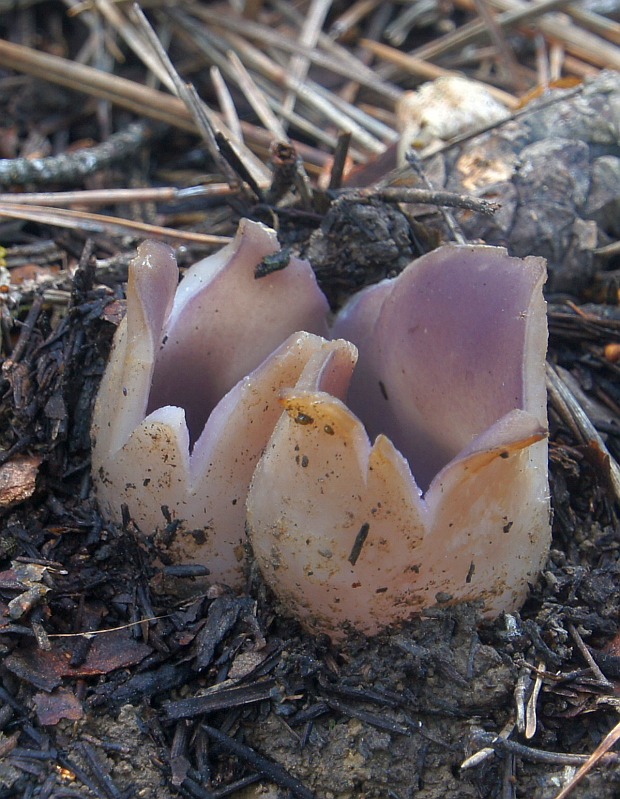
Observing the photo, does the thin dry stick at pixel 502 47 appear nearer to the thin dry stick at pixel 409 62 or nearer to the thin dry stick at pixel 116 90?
the thin dry stick at pixel 409 62

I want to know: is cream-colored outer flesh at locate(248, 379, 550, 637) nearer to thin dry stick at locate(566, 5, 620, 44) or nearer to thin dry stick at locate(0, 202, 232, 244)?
thin dry stick at locate(0, 202, 232, 244)

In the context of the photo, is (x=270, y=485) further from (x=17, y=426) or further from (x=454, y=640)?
(x=17, y=426)

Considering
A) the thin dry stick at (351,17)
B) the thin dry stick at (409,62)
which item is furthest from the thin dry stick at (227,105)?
the thin dry stick at (409,62)

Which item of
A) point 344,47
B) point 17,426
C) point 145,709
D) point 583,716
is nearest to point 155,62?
point 344,47

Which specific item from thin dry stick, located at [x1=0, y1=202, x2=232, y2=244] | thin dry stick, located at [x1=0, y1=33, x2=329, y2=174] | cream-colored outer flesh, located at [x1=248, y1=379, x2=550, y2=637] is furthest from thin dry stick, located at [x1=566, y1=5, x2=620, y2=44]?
cream-colored outer flesh, located at [x1=248, y1=379, x2=550, y2=637]

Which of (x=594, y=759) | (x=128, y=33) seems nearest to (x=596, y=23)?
(x=128, y=33)

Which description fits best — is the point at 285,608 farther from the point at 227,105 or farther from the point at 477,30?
the point at 477,30
